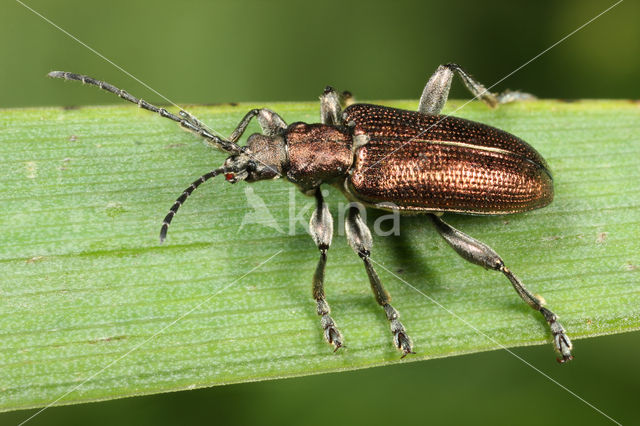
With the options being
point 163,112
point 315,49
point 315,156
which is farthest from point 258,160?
point 315,49

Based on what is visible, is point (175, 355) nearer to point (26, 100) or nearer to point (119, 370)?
point (119, 370)

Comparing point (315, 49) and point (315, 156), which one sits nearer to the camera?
point (315, 156)

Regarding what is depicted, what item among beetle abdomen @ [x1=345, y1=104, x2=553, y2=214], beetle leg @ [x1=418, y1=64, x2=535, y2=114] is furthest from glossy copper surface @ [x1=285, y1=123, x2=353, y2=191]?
beetle leg @ [x1=418, y1=64, x2=535, y2=114]

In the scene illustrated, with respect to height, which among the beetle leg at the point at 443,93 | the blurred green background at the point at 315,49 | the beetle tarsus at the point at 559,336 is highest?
the blurred green background at the point at 315,49

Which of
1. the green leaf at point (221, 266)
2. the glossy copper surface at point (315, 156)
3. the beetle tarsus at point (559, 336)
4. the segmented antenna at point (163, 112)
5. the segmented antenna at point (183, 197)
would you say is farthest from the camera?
the glossy copper surface at point (315, 156)

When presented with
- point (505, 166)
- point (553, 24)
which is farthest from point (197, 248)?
point (553, 24)

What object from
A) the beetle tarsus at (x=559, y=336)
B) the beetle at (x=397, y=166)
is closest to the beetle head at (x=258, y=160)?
the beetle at (x=397, y=166)

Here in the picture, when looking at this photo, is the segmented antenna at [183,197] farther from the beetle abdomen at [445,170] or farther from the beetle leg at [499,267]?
the beetle leg at [499,267]

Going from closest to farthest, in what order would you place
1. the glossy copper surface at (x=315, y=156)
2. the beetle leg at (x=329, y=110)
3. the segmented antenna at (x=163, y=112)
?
the segmented antenna at (x=163, y=112)
the glossy copper surface at (x=315, y=156)
the beetle leg at (x=329, y=110)

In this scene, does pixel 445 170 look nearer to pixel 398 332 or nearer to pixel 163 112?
pixel 398 332
